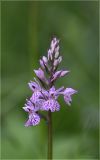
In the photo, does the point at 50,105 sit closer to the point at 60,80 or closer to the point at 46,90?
the point at 46,90

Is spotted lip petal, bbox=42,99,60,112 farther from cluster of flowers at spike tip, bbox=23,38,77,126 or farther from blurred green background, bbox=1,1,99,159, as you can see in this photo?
blurred green background, bbox=1,1,99,159

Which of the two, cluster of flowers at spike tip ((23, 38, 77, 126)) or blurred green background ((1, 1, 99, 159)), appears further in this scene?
blurred green background ((1, 1, 99, 159))

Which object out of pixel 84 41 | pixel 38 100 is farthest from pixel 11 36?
pixel 38 100

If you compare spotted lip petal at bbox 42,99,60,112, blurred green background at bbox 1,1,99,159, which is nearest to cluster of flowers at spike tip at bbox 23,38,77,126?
spotted lip petal at bbox 42,99,60,112

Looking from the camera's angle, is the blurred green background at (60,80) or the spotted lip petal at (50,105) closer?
the spotted lip petal at (50,105)

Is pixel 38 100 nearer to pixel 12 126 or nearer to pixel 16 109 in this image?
pixel 12 126

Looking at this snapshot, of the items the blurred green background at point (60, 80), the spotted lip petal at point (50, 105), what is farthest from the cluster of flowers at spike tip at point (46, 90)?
the blurred green background at point (60, 80)

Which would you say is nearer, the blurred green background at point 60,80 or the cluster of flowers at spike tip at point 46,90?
the cluster of flowers at spike tip at point 46,90

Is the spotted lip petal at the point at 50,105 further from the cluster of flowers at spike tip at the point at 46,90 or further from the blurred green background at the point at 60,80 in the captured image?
the blurred green background at the point at 60,80
